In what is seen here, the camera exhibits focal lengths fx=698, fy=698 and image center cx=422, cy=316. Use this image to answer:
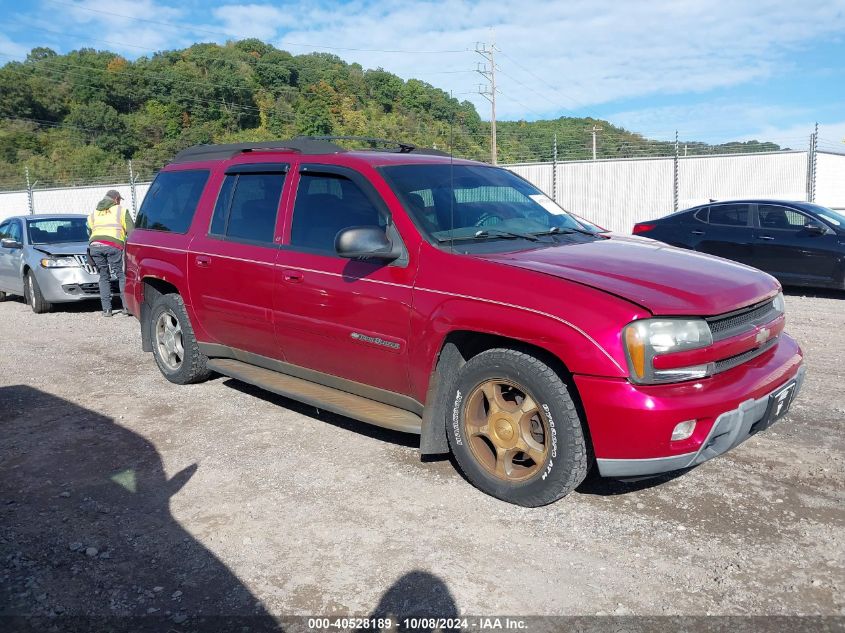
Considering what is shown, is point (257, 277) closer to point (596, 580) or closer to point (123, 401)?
point (123, 401)

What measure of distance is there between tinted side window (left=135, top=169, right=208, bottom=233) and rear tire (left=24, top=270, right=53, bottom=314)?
5054mm

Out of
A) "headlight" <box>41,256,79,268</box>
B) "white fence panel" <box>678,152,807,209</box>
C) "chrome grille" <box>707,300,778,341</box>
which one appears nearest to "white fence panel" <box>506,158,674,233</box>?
"white fence panel" <box>678,152,807,209</box>

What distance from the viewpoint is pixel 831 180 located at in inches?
707

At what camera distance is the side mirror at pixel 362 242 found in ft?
12.4

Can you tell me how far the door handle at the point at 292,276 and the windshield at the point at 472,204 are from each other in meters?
0.84

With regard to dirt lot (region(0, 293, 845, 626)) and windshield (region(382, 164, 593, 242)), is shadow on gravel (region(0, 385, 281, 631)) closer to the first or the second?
dirt lot (region(0, 293, 845, 626))

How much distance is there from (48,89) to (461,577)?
70.0 m

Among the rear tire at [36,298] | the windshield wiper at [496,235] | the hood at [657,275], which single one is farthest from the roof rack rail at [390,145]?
the rear tire at [36,298]

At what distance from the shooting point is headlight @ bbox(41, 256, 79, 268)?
10.2m

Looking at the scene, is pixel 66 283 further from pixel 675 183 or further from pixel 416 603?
pixel 675 183

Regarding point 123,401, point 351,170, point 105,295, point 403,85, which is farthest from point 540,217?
point 105,295

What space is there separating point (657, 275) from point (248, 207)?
9.79 ft

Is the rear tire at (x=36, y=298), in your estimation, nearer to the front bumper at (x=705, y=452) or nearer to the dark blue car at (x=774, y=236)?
the dark blue car at (x=774, y=236)

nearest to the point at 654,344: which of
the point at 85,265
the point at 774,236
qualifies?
the point at 774,236
